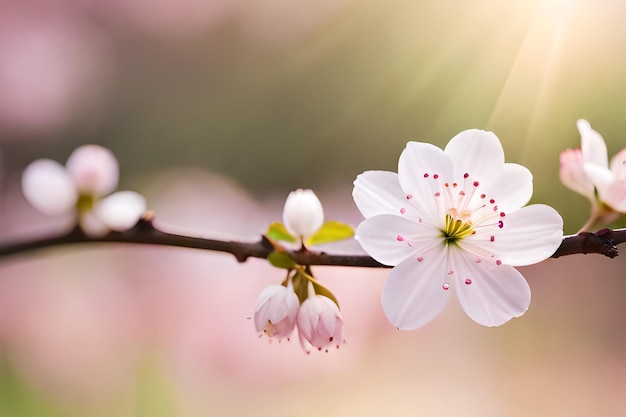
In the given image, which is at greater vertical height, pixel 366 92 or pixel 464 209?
pixel 366 92

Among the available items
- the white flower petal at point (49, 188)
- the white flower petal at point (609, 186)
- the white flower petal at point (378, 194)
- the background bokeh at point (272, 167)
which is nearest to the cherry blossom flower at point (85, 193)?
the white flower petal at point (49, 188)

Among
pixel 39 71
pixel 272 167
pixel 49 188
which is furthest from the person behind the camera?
pixel 272 167

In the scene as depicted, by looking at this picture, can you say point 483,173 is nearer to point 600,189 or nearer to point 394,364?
point 600,189

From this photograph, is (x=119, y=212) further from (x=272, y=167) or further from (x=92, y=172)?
(x=272, y=167)

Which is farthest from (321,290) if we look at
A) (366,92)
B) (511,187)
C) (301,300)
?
(366,92)

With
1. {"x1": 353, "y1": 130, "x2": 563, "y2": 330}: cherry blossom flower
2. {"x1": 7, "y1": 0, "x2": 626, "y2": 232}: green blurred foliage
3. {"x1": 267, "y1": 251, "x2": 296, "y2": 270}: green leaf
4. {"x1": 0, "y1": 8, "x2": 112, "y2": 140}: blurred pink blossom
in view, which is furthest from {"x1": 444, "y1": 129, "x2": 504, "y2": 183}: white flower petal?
{"x1": 0, "y1": 8, "x2": 112, "y2": 140}: blurred pink blossom
